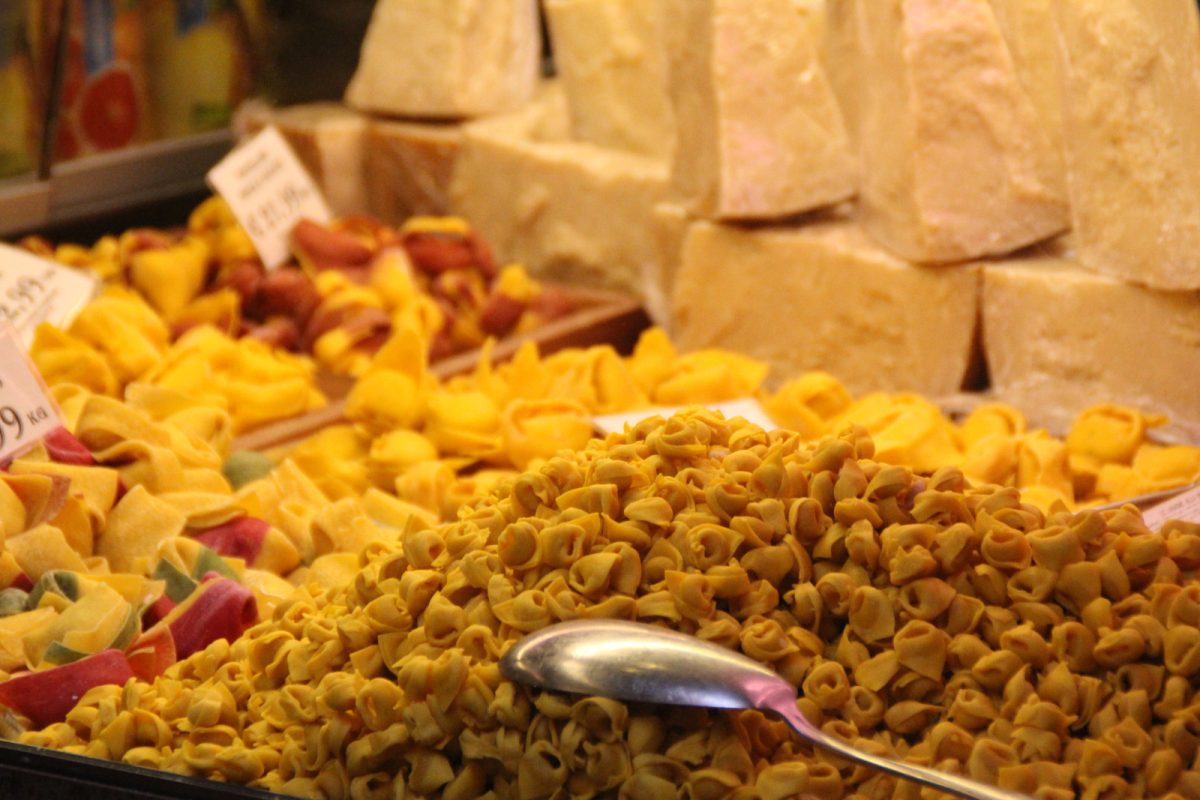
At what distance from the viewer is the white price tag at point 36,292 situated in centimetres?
162

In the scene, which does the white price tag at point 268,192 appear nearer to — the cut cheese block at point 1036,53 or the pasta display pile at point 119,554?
the pasta display pile at point 119,554

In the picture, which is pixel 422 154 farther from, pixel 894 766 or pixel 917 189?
pixel 894 766

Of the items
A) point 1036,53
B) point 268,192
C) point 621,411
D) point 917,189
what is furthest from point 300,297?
point 1036,53

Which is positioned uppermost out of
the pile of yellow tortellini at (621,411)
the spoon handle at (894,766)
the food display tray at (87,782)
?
the spoon handle at (894,766)

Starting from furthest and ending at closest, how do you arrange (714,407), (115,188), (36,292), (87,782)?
(115,188), (36,292), (714,407), (87,782)

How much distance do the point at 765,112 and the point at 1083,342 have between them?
1.60 ft

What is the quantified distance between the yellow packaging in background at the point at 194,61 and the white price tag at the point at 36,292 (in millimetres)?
849

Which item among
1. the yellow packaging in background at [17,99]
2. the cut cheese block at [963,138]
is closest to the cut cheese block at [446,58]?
the yellow packaging in background at [17,99]

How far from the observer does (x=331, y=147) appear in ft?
8.18

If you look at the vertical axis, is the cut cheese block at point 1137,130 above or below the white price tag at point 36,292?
above

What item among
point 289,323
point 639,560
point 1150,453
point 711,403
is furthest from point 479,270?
point 639,560

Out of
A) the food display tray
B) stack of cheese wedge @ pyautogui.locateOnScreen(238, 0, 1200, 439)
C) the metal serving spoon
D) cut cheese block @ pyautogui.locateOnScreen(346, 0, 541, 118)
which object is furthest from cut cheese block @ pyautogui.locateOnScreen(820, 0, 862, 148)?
the food display tray

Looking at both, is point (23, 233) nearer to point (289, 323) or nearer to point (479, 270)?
point (289, 323)

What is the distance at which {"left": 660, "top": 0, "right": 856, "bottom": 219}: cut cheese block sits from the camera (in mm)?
1692
